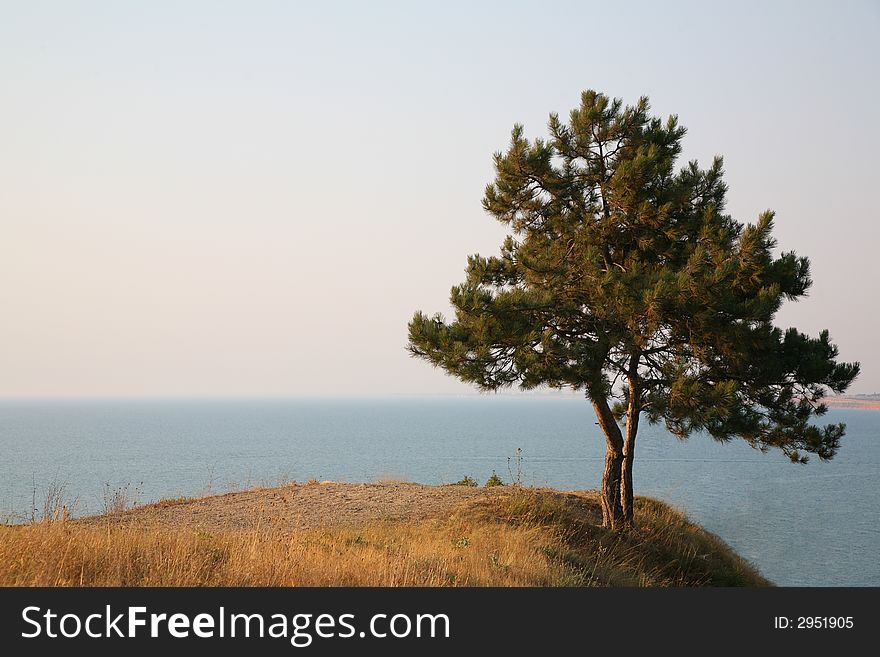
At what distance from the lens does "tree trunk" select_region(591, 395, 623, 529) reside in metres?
15.5

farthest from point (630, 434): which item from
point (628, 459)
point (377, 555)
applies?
point (377, 555)

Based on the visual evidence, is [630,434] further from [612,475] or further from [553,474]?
[553,474]

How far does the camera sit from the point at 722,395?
1284 centimetres

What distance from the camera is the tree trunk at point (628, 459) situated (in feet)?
50.5

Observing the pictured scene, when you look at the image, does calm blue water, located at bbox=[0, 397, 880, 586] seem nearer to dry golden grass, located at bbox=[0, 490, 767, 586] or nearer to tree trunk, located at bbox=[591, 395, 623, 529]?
dry golden grass, located at bbox=[0, 490, 767, 586]

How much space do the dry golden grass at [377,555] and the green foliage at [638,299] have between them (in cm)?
263

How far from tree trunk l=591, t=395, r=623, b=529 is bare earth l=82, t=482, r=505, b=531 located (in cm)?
287

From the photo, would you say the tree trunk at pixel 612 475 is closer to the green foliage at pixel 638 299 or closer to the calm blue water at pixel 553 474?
the green foliage at pixel 638 299

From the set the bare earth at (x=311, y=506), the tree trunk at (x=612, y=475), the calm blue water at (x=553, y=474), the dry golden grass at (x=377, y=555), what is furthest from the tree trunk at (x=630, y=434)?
the calm blue water at (x=553, y=474)

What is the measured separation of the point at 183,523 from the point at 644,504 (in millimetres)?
11224

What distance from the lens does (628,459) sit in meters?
15.5

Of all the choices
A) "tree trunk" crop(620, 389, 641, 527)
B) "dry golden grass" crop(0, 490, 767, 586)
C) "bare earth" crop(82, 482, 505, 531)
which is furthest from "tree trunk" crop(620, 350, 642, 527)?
"bare earth" crop(82, 482, 505, 531)
